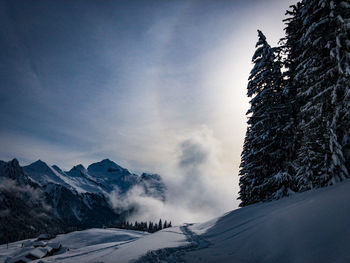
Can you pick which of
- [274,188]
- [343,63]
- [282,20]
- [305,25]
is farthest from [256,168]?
[282,20]

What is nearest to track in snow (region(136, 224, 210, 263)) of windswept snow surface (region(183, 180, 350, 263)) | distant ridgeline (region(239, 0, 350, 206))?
windswept snow surface (region(183, 180, 350, 263))

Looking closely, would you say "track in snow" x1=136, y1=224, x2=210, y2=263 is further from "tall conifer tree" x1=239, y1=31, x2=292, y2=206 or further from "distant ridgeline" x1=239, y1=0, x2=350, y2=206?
"tall conifer tree" x1=239, y1=31, x2=292, y2=206

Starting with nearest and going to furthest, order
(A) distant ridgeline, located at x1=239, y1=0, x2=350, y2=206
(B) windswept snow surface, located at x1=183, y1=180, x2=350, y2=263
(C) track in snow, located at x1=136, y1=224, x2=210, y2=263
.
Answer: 1. (B) windswept snow surface, located at x1=183, y1=180, x2=350, y2=263
2. (C) track in snow, located at x1=136, y1=224, x2=210, y2=263
3. (A) distant ridgeline, located at x1=239, y1=0, x2=350, y2=206

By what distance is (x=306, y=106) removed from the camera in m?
11.4

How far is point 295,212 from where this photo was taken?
22.0ft

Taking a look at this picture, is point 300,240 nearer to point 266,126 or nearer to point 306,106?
point 306,106

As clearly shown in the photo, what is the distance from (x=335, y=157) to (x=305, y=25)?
27.9 feet

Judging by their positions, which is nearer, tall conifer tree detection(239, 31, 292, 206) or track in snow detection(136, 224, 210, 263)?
track in snow detection(136, 224, 210, 263)

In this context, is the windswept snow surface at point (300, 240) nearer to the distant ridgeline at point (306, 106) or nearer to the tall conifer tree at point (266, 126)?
the distant ridgeline at point (306, 106)

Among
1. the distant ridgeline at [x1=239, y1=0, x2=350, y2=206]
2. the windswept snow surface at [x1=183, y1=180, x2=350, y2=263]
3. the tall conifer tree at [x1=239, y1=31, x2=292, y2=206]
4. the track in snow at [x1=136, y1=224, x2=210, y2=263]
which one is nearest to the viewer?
the windswept snow surface at [x1=183, y1=180, x2=350, y2=263]

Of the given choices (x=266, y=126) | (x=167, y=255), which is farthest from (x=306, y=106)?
(x=167, y=255)

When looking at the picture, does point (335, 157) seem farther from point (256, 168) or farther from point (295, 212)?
point (256, 168)

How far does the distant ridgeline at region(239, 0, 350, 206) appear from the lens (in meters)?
9.34

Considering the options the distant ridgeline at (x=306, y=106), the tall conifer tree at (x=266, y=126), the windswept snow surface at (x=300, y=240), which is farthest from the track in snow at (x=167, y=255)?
the tall conifer tree at (x=266, y=126)
